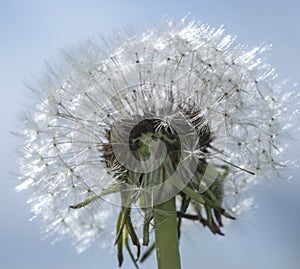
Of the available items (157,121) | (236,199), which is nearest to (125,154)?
(157,121)

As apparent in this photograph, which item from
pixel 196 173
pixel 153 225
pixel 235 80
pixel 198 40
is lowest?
pixel 153 225

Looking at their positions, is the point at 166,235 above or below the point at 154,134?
below

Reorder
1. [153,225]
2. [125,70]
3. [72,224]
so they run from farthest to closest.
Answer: [72,224] < [125,70] < [153,225]

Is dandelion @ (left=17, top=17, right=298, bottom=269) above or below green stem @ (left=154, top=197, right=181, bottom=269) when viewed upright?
above

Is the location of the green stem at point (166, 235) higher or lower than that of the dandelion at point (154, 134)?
lower

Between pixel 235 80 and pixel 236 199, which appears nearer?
pixel 235 80

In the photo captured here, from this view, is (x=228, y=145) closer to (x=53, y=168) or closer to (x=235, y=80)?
(x=235, y=80)
